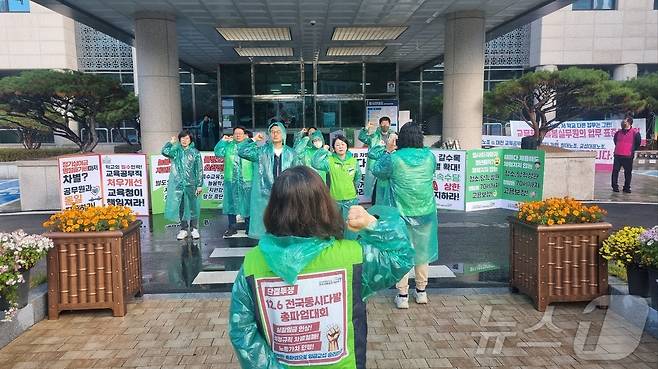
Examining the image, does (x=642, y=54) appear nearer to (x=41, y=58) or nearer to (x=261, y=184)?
(x=261, y=184)

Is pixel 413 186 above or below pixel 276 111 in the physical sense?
below

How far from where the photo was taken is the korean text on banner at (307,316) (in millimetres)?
1900

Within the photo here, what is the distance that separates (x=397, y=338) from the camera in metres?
4.29

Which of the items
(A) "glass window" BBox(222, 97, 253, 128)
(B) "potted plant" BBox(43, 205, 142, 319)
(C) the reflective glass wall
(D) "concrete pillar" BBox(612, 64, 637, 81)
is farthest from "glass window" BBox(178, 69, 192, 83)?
(D) "concrete pillar" BBox(612, 64, 637, 81)

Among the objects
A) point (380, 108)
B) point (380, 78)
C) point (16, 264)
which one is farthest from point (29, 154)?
point (16, 264)

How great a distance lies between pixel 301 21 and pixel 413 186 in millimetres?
9767

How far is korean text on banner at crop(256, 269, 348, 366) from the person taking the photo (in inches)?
74.8

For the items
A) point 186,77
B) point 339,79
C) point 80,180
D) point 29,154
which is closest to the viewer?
point 80,180

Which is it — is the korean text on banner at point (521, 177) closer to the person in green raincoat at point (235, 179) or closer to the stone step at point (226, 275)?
the stone step at point (226, 275)

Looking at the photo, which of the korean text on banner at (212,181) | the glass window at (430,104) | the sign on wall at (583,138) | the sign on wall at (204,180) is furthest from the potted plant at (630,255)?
the glass window at (430,104)

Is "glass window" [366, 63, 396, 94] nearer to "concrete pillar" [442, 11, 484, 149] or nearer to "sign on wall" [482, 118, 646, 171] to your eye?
"sign on wall" [482, 118, 646, 171]

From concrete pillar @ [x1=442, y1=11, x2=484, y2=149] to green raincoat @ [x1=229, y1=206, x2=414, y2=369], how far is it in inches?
459

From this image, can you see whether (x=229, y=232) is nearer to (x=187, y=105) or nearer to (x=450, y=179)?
(x=450, y=179)

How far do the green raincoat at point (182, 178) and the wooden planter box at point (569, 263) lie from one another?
514 centimetres
